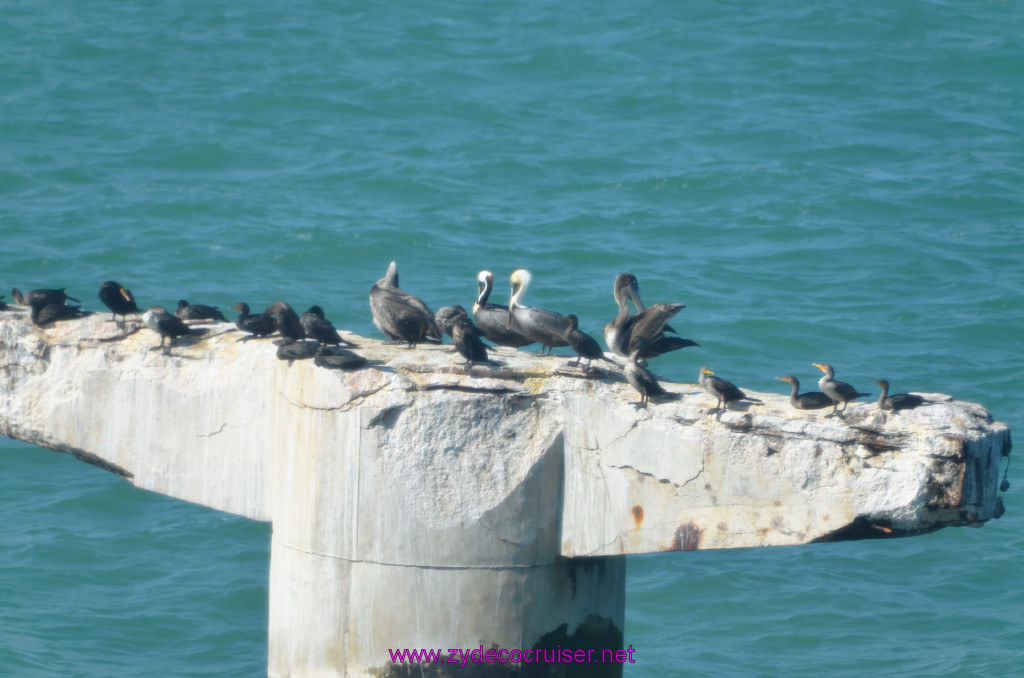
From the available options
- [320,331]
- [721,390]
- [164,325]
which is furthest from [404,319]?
[721,390]

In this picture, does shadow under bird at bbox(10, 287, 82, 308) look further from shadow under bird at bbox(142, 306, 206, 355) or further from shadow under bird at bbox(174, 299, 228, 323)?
shadow under bird at bbox(142, 306, 206, 355)

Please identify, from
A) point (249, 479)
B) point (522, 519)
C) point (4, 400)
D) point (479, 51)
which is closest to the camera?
point (522, 519)

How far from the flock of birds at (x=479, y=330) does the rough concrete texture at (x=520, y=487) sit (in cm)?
14

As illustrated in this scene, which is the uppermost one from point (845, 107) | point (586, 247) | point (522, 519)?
point (845, 107)

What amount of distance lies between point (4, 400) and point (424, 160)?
19.3m

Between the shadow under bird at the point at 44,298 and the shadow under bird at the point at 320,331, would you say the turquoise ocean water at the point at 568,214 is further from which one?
the shadow under bird at the point at 320,331

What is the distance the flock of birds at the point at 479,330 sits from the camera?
25.7 feet

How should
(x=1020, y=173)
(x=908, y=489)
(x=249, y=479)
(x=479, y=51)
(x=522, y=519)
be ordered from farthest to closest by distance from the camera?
(x=479, y=51)
(x=1020, y=173)
(x=249, y=479)
(x=522, y=519)
(x=908, y=489)

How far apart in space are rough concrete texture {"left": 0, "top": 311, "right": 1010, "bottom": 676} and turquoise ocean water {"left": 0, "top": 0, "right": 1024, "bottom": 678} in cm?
440

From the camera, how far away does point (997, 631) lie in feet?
44.0

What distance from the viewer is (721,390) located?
25.2ft

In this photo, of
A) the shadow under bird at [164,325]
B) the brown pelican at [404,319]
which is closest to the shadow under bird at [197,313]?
the shadow under bird at [164,325]

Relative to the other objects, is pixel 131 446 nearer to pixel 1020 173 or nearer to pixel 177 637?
pixel 177 637

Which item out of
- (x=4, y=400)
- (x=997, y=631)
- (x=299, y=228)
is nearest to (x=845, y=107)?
(x=299, y=228)
